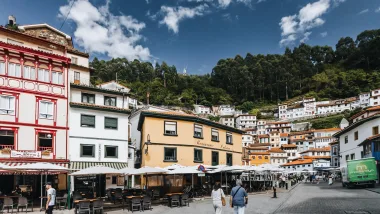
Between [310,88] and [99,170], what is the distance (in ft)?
519

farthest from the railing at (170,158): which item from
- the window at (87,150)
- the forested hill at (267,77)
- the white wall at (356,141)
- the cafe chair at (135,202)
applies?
the forested hill at (267,77)

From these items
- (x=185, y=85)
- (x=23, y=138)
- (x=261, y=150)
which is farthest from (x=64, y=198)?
(x=185, y=85)

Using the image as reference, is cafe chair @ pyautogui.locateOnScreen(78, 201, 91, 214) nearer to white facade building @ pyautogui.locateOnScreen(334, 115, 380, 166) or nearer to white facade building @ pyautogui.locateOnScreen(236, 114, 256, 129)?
white facade building @ pyautogui.locateOnScreen(334, 115, 380, 166)

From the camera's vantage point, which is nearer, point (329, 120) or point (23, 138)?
point (23, 138)

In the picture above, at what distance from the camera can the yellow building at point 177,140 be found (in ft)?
105

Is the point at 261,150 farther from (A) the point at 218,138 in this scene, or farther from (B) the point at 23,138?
(B) the point at 23,138

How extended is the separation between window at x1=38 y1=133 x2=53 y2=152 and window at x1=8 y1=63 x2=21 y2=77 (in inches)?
199

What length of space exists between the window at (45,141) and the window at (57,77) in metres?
4.50

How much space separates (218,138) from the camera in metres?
37.9

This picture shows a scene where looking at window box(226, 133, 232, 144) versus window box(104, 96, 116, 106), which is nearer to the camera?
window box(104, 96, 116, 106)

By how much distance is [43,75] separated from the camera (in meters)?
28.3

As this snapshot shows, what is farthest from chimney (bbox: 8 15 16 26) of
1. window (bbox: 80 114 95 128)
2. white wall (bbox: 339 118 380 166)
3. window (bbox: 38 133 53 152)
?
white wall (bbox: 339 118 380 166)

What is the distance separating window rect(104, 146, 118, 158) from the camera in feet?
103

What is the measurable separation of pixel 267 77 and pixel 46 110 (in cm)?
15031
